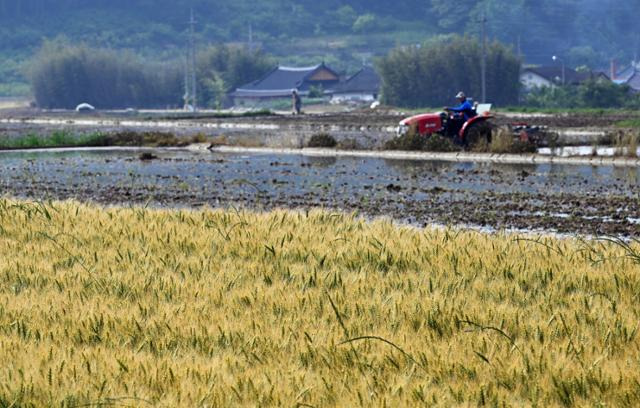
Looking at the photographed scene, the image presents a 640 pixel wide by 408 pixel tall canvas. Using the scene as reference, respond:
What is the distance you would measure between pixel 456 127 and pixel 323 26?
127754mm

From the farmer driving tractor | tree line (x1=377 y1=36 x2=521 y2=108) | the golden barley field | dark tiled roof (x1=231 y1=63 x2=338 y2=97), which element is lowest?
dark tiled roof (x1=231 y1=63 x2=338 y2=97)

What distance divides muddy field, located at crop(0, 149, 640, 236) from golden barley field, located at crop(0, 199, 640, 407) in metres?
4.04

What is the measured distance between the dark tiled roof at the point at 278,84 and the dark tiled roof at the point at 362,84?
256 centimetres

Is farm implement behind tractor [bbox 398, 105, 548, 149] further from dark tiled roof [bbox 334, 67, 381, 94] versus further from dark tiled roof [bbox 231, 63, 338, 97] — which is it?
dark tiled roof [bbox 334, 67, 381, 94]

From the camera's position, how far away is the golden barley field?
4.81m

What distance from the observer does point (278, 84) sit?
92.0 metres

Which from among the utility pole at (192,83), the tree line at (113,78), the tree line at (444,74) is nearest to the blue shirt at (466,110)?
→ the tree line at (444,74)

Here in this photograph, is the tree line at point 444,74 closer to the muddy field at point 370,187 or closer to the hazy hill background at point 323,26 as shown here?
the muddy field at point 370,187

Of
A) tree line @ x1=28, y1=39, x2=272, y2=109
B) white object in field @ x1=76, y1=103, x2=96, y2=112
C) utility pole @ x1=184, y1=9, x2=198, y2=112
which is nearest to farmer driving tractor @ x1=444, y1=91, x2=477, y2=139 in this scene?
utility pole @ x1=184, y1=9, x2=198, y2=112

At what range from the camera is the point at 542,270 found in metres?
7.68

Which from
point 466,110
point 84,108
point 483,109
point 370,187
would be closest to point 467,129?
point 466,110

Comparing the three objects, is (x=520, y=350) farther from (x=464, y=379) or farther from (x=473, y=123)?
(x=473, y=123)

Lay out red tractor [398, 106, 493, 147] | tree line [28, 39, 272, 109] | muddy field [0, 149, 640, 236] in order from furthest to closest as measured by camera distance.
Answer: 1. tree line [28, 39, 272, 109]
2. red tractor [398, 106, 493, 147]
3. muddy field [0, 149, 640, 236]

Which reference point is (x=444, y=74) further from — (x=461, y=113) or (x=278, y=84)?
(x=461, y=113)
